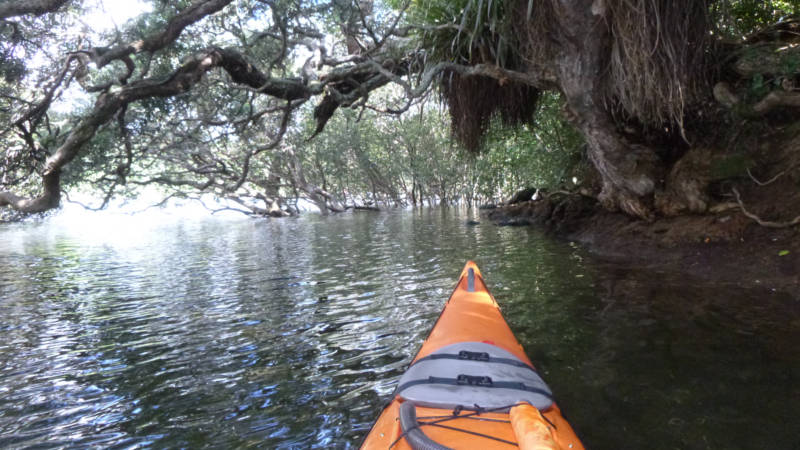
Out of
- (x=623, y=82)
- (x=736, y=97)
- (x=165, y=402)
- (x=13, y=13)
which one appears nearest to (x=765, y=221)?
(x=736, y=97)

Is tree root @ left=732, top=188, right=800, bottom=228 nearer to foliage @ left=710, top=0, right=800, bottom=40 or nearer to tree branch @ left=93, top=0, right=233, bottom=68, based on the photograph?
foliage @ left=710, top=0, right=800, bottom=40

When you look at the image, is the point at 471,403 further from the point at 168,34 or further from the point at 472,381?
the point at 168,34

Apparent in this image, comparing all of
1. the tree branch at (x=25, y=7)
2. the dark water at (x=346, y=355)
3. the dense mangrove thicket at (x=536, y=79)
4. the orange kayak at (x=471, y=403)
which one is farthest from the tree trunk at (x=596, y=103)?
the tree branch at (x=25, y=7)

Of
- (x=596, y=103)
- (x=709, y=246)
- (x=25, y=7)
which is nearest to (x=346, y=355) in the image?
(x=25, y=7)

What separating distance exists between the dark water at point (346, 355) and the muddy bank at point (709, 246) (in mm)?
414

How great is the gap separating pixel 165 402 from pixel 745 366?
443 cm

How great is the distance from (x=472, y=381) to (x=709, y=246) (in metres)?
5.89

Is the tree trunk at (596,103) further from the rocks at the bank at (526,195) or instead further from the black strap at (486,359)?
the rocks at the bank at (526,195)

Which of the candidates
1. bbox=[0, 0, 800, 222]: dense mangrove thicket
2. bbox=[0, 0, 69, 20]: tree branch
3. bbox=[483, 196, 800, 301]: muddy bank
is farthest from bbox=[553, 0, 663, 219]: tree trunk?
bbox=[0, 0, 69, 20]: tree branch

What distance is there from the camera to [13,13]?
4957mm

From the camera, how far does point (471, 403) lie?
218 cm

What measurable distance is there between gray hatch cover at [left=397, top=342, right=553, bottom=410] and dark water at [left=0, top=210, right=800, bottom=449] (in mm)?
566

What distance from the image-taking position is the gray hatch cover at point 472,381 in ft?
7.32

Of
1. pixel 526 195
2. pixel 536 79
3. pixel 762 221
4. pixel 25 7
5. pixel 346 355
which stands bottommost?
pixel 346 355
